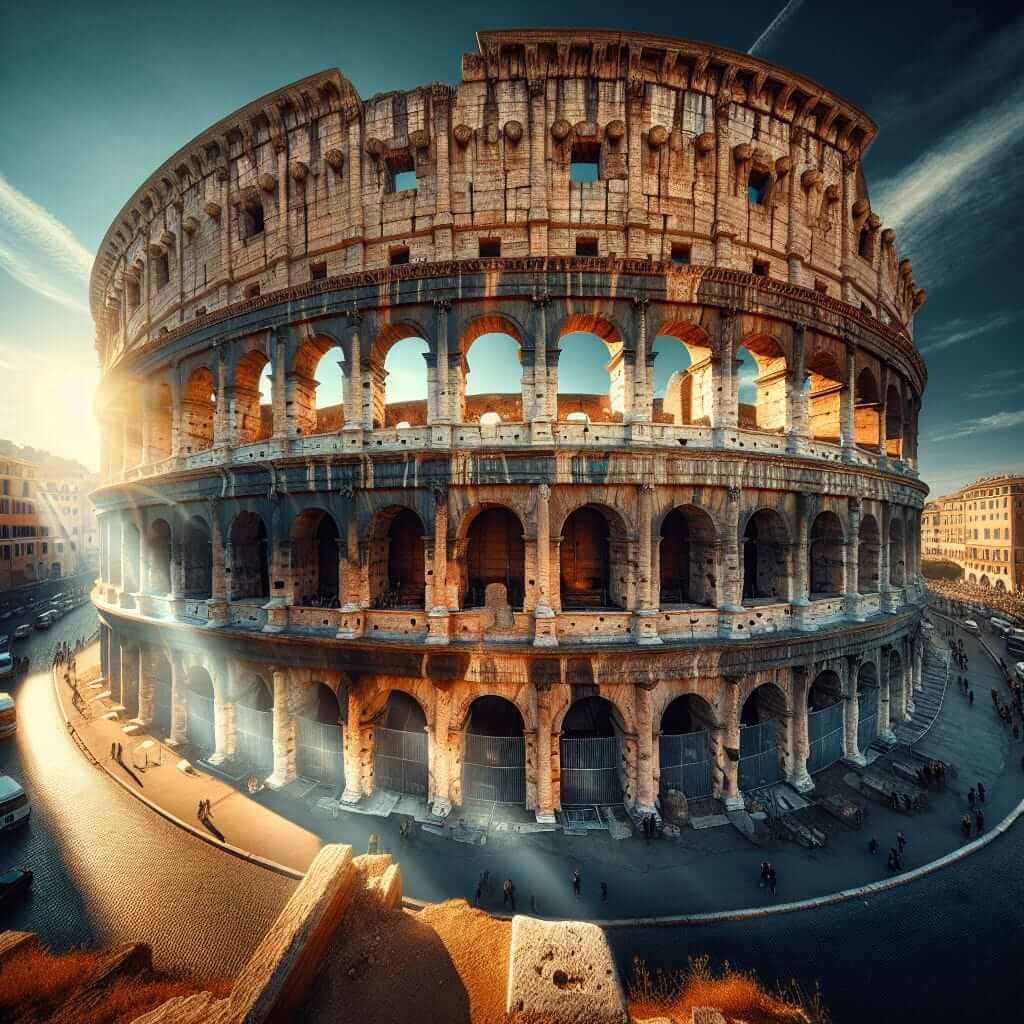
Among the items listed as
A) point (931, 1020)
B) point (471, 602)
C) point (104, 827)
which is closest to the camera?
point (931, 1020)

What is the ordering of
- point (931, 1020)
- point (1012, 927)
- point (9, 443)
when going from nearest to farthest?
point (931, 1020)
point (1012, 927)
point (9, 443)

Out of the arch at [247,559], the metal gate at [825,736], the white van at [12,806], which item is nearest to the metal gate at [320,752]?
the arch at [247,559]

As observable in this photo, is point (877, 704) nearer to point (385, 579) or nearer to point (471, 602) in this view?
point (471, 602)

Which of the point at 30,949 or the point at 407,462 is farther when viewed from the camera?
the point at 407,462

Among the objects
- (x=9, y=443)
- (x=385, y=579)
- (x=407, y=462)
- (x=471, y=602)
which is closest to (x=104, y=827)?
(x=385, y=579)

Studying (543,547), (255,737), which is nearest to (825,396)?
(543,547)

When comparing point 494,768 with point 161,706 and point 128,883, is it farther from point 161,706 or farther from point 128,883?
point 161,706

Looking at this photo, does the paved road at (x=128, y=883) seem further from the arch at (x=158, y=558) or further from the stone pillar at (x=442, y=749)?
the arch at (x=158, y=558)
